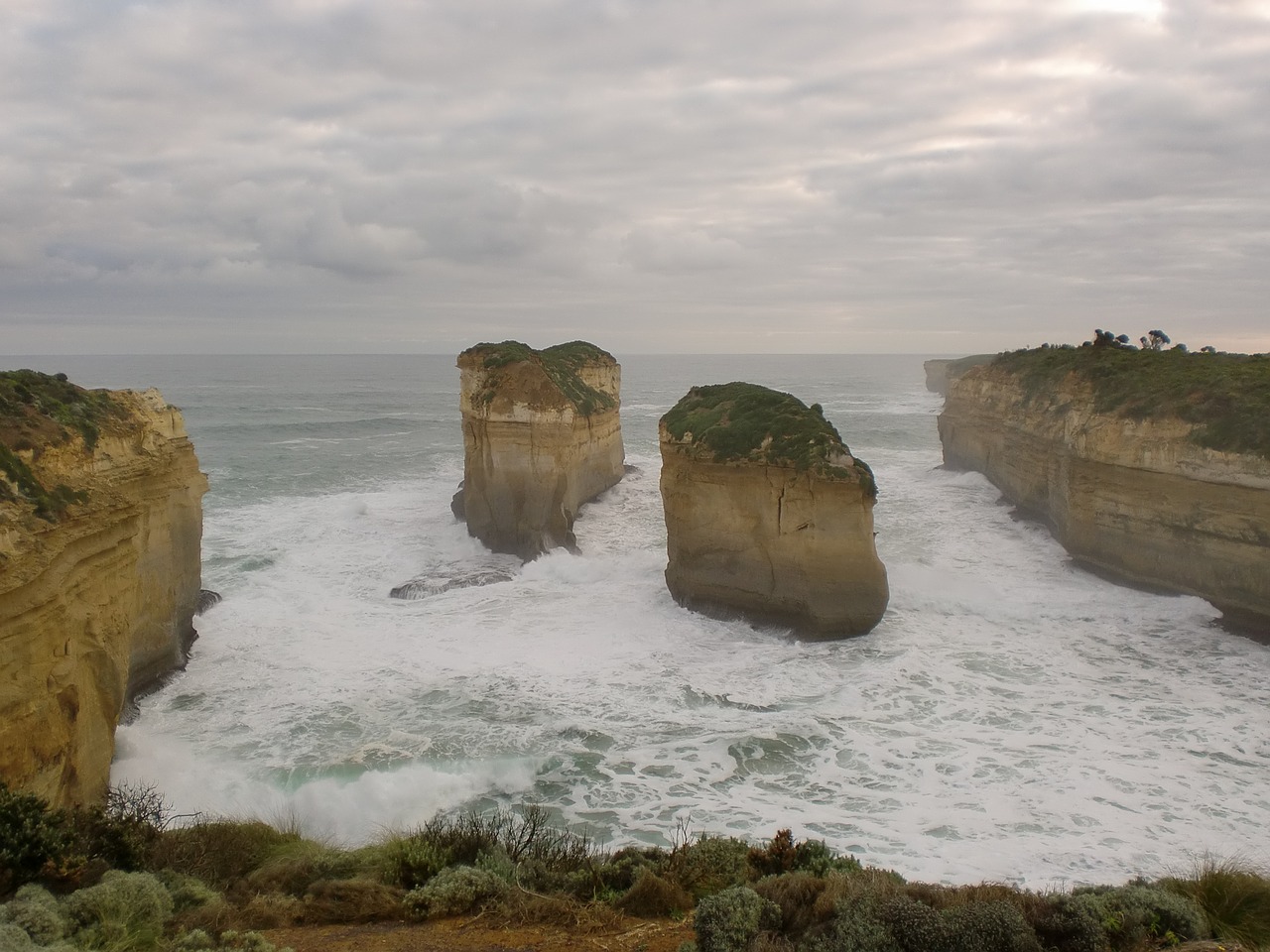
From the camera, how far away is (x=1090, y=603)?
1694cm

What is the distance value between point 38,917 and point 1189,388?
2052 centimetres

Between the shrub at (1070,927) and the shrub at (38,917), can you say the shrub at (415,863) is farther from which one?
the shrub at (1070,927)

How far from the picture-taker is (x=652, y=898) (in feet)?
21.0

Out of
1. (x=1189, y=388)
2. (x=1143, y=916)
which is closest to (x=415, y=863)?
(x=1143, y=916)

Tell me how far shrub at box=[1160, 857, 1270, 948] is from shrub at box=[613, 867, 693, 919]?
150 inches

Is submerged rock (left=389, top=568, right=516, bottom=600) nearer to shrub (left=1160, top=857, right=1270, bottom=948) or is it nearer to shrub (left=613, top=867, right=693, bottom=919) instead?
shrub (left=613, top=867, right=693, bottom=919)

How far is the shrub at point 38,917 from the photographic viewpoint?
527cm

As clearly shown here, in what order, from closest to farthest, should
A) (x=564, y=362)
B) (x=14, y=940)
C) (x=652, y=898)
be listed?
(x=14, y=940), (x=652, y=898), (x=564, y=362)

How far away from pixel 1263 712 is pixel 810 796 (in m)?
7.55

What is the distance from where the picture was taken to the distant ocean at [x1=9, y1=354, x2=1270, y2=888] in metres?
9.60

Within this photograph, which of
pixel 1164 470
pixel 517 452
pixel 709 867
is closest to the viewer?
pixel 709 867

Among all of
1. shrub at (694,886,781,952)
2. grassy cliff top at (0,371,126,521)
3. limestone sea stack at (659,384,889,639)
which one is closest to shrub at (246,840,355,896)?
shrub at (694,886,781,952)

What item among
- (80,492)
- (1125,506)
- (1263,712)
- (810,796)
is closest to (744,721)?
(810,796)

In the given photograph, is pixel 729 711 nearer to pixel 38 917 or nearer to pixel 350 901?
pixel 350 901
